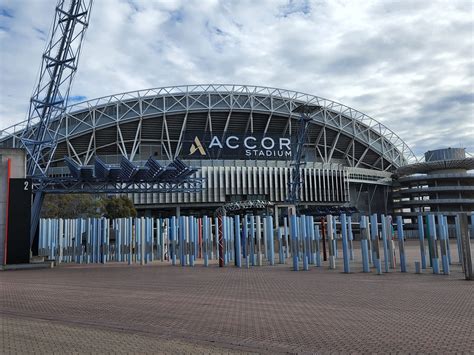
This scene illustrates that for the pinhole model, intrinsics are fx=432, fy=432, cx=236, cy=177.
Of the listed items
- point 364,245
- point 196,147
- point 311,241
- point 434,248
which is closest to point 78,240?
point 311,241

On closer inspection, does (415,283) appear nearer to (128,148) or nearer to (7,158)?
(7,158)

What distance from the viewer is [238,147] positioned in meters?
67.4

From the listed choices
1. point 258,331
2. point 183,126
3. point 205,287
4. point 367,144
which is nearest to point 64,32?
point 205,287

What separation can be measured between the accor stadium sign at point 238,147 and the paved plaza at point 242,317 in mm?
51840

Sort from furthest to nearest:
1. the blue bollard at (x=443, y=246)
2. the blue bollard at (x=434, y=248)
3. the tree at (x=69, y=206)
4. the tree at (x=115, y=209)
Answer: the tree at (x=115, y=209), the tree at (x=69, y=206), the blue bollard at (x=434, y=248), the blue bollard at (x=443, y=246)

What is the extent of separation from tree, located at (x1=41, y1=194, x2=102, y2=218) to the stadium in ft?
56.8

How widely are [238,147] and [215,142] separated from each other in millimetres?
3758

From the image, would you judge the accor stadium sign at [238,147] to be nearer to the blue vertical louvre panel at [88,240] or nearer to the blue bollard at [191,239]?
the blue vertical louvre panel at [88,240]

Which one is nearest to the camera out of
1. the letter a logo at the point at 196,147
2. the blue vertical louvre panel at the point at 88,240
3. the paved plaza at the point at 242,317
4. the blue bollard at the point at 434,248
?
the paved plaza at the point at 242,317

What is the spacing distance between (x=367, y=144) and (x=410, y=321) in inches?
3014

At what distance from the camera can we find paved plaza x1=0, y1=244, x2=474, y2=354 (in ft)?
20.5

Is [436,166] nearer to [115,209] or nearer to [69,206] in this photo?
[115,209]

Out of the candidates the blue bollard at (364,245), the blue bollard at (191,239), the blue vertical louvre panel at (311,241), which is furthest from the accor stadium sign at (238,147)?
the blue bollard at (364,245)

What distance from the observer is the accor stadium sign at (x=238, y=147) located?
65812mm
